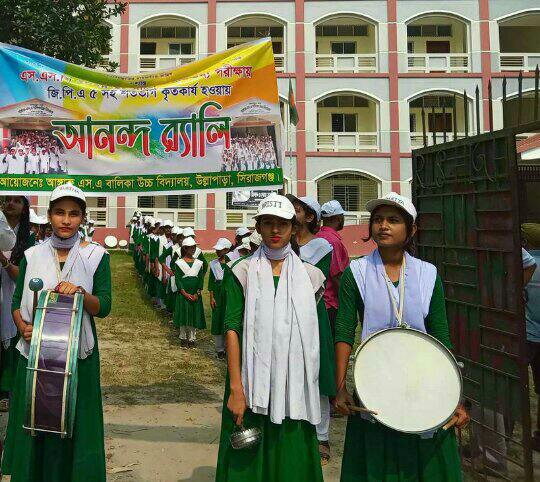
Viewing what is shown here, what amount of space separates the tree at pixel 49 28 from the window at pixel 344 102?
42.2 feet

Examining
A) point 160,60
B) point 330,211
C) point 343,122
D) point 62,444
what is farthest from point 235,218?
point 62,444

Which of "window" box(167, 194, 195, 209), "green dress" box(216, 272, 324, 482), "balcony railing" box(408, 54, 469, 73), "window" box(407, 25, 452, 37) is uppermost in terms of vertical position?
"window" box(407, 25, 452, 37)

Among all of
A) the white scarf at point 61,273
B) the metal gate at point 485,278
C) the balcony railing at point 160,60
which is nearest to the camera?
the white scarf at point 61,273

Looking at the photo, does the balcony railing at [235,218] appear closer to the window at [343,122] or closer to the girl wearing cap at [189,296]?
the window at [343,122]

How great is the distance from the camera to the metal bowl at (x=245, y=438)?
2.21 m

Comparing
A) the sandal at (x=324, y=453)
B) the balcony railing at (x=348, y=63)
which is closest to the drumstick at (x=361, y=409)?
the sandal at (x=324, y=453)

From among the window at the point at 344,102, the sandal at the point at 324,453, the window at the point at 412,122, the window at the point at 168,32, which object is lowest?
the sandal at the point at 324,453

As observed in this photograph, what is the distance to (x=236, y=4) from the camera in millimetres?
21344

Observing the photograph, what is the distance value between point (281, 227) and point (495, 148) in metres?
1.48

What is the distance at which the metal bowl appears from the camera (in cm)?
221

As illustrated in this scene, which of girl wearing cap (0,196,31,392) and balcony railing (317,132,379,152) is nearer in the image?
girl wearing cap (0,196,31,392)

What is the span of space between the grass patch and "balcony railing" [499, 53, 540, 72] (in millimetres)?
18328

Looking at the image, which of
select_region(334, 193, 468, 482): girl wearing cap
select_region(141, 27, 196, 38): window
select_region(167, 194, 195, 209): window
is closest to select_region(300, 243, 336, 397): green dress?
select_region(334, 193, 468, 482): girl wearing cap

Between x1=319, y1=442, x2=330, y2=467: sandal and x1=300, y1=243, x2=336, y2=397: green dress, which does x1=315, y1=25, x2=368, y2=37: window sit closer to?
x1=319, y1=442, x2=330, y2=467: sandal
